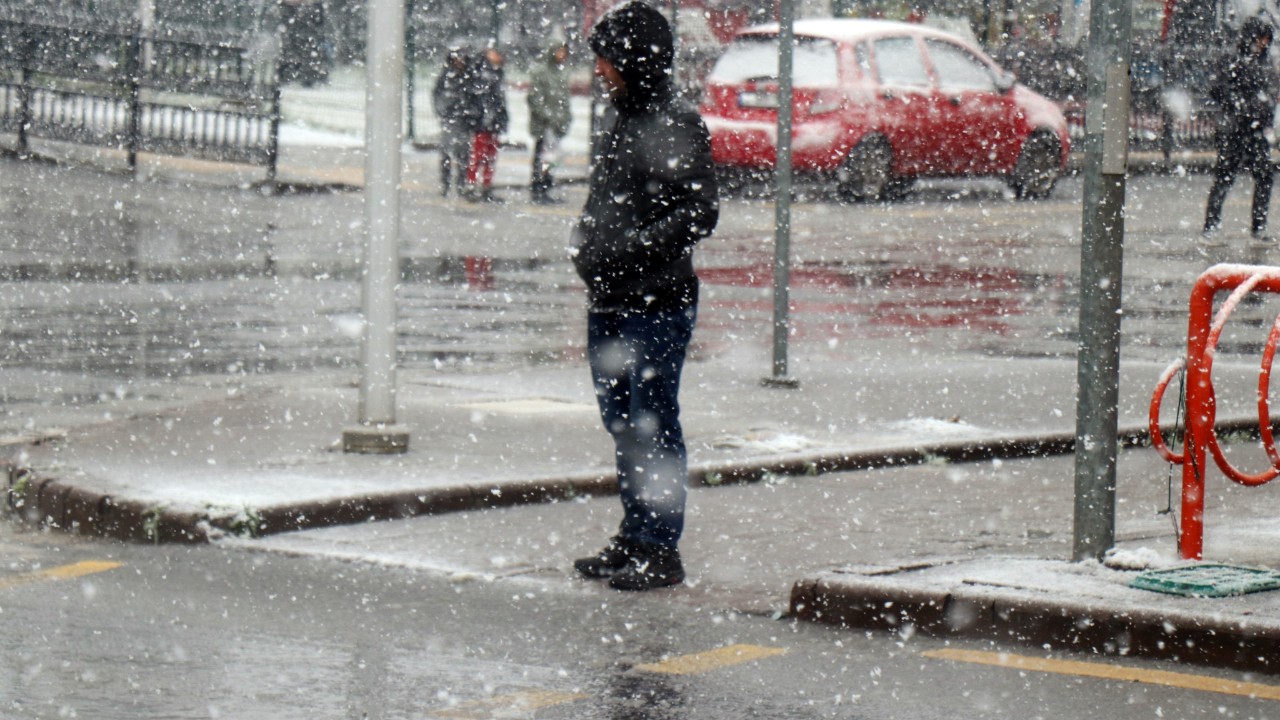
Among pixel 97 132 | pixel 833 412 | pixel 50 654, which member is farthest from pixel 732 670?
pixel 97 132

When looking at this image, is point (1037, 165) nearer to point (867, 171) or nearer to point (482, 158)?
point (867, 171)

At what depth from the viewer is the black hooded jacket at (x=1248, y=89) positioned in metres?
21.5

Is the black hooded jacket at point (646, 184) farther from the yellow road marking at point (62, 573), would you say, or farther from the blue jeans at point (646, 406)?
the yellow road marking at point (62, 573)

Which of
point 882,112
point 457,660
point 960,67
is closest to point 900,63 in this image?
point 960,67

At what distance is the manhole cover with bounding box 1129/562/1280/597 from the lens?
6.65m

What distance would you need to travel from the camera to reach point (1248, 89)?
2150 cm

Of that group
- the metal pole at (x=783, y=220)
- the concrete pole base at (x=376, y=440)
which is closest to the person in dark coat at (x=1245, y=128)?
the metal pole at (x=783, y=220)

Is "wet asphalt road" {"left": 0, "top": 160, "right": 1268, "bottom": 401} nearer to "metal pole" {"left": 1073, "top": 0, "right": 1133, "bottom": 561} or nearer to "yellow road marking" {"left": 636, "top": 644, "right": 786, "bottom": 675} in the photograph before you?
"metal pole" {"left": 1073, "top": 0, "right": 1133, "bottom": 561}

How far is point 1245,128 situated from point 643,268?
50.6 feet

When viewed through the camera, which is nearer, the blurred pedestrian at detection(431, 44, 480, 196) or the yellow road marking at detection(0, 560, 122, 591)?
the yellow road marking at detection(0, 560, 122, 591)

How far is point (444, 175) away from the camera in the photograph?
2502 cm

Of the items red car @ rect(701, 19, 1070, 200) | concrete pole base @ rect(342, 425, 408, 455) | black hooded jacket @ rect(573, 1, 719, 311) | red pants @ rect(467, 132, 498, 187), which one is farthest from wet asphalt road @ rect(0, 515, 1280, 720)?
red pants @ rect(467, 132, 498, 187)

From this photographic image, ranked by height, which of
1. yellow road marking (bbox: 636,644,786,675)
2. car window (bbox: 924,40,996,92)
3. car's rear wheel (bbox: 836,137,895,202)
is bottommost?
yellow road marking (bbox: 636,644,786,675)

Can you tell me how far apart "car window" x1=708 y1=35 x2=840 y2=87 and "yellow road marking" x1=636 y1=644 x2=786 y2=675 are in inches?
718
